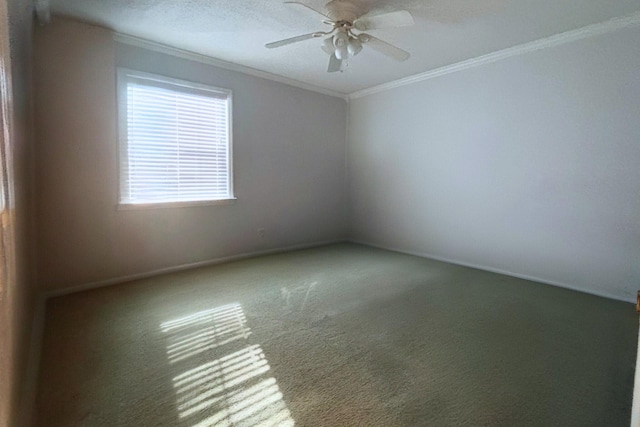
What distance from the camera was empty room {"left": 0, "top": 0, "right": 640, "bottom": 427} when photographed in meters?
1.66

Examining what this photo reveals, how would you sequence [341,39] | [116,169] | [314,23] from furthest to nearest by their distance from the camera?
[116,169] → [314,23] → [341,39]

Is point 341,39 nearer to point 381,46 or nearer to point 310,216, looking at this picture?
point 381,46

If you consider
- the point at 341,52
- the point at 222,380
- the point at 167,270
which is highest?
the point at 341,52

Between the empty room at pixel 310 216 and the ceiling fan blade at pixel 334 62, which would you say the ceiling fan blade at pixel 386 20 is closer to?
the empty room at pixel 310 216

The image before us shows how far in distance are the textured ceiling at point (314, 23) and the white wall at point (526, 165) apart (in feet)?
1.33

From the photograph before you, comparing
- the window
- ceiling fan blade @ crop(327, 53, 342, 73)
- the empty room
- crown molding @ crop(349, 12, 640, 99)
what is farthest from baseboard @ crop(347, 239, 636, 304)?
ceiling fan blade @ crop(327, 53, 342, 73)

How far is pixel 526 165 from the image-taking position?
3.50 meters

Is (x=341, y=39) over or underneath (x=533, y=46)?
underneath

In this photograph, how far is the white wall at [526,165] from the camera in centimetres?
296

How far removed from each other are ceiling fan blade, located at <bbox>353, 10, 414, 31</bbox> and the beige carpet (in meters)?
2.18

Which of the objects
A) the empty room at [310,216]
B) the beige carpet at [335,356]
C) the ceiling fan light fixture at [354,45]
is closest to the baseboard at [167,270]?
the empty room at [310,216]

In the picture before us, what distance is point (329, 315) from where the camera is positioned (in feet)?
8.44

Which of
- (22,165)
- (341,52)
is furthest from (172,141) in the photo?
(341,52)

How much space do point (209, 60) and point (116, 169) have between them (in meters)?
1.64
